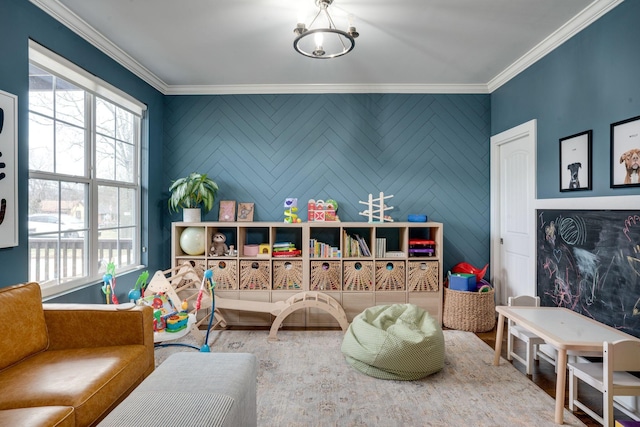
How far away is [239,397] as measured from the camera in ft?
4.75

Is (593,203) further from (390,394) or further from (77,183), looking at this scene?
(77,183)

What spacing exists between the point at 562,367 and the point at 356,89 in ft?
10.5

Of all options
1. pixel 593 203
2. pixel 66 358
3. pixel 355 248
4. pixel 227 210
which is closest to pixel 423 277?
pixel 355 248

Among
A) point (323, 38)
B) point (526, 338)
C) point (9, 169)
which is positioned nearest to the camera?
point (9, 169)

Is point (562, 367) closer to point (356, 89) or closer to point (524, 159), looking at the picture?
point (524, 159)

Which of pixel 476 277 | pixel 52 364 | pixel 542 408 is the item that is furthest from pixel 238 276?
pixel 542 408

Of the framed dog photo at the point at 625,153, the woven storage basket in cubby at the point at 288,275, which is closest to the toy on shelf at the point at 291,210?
the woven storage basket in cubby at the point at 288,275

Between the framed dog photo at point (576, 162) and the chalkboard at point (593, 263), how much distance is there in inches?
8.9

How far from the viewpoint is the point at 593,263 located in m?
2.39

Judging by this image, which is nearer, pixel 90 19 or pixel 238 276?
pixel 90 19

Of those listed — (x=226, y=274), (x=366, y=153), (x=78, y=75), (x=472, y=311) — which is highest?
(x=78, y=75)

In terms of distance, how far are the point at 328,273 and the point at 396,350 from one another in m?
1.32

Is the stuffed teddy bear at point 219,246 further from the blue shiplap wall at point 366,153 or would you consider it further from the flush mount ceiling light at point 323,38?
the flush mount ceiling light at point 323,38

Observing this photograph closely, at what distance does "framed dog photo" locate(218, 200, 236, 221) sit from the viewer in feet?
13.1
